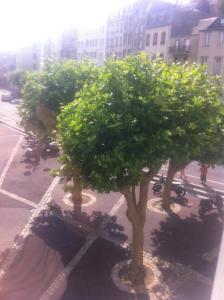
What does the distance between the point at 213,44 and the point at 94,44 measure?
101 feet

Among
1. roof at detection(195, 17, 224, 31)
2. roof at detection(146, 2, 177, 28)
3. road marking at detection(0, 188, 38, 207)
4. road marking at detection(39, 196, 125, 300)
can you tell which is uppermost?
roof at detection(146, 2, 177, 28)

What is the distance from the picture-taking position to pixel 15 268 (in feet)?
39.9

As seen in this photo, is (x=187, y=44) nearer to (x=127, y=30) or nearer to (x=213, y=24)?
(x=213, y=24)

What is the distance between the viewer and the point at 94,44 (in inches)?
2589

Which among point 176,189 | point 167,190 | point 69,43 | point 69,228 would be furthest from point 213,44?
point 69,43

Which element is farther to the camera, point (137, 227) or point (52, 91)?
point (52, 91)

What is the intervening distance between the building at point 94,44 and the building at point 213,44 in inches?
982

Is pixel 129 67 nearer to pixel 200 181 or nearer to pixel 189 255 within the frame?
pixel 189 255

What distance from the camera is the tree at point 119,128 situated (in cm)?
973

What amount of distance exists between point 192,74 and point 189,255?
702 cm

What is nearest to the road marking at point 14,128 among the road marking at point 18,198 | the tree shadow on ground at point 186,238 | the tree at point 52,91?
the road marking at point 18,198

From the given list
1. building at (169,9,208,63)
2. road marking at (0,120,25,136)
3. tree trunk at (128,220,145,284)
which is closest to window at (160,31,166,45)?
building at (169,9,208,63)

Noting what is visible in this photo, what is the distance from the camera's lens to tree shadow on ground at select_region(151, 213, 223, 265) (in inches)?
539

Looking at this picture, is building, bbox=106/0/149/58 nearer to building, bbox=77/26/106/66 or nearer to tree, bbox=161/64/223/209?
building, bbox=77/26/106/66
